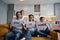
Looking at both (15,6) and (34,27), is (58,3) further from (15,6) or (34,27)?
(34,27)

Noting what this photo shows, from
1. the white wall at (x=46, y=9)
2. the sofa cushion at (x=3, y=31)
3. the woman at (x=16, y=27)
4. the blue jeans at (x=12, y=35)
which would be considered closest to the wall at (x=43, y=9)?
the white wall at (x=46, y=9)

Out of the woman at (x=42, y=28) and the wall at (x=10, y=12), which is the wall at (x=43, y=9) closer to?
the wall at (x=10, y=12)

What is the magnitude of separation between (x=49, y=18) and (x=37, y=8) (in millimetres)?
988

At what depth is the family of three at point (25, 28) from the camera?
8.35ft

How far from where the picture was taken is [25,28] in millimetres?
2682

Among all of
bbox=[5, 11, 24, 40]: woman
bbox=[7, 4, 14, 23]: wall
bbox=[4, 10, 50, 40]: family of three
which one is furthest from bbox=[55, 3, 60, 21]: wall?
bbox=[5, 11, 24, 40]: woman

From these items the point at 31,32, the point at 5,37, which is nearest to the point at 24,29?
the point at 31,32

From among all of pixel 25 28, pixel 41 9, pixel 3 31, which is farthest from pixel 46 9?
pixel 3 31

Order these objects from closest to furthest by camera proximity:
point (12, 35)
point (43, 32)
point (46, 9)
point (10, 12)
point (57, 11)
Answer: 1. point (12, 35)
2. point (43, 32)
3. point (57, 11)
4. point (10, 12)
5. point (46, 9)

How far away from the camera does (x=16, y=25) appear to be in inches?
108

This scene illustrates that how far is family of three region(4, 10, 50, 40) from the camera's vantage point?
2.54 m

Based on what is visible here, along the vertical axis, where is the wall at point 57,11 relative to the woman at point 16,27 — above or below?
above

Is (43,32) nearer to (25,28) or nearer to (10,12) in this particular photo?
(25,28)

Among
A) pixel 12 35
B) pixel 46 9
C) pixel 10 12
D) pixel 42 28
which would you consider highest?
pixel 46 9
